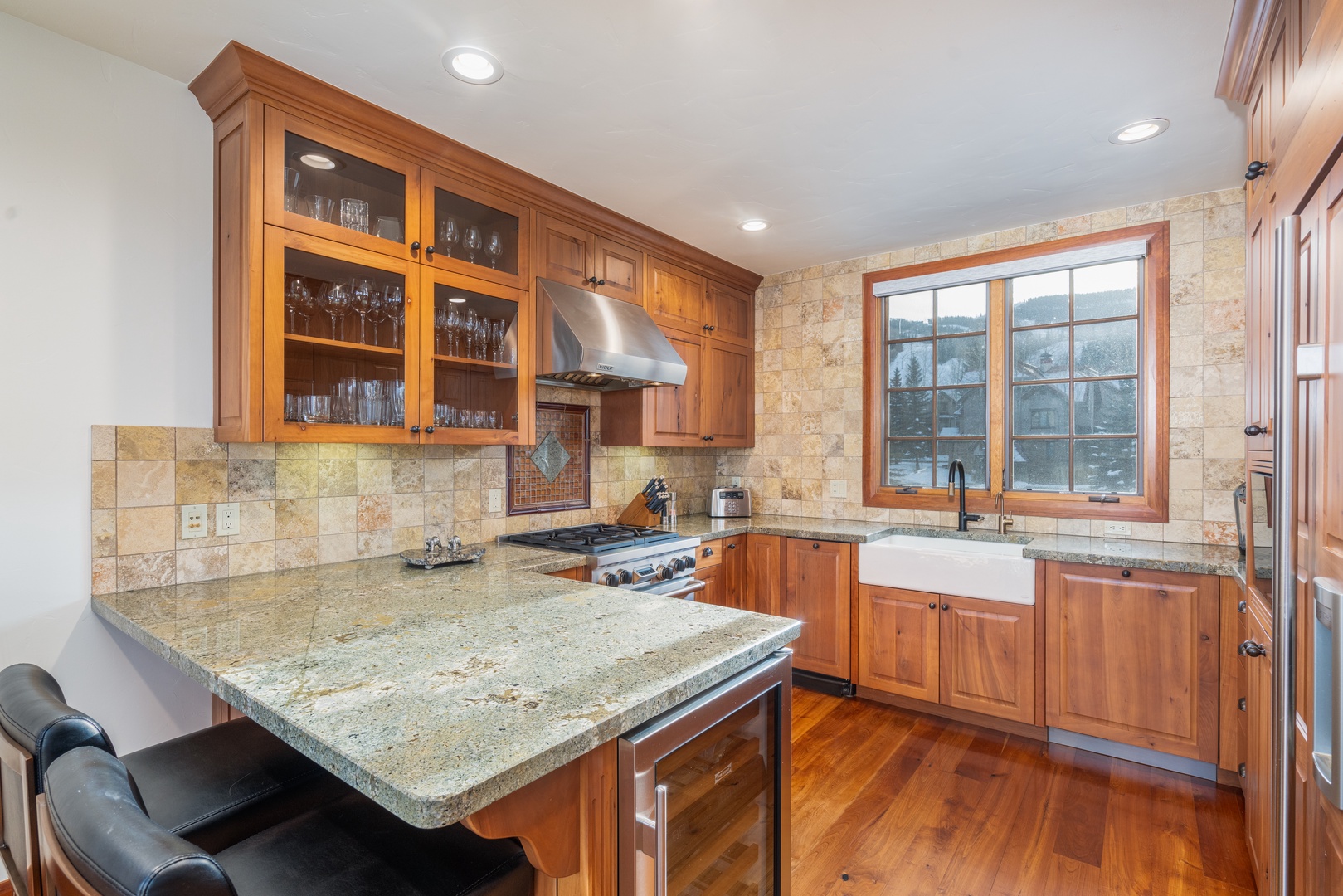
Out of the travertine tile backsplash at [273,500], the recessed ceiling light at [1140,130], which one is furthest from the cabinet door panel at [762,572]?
the recessed ceiling light at [1140,130]

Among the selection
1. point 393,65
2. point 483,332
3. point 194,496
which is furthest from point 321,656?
point 393,65

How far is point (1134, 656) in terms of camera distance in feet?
8.37

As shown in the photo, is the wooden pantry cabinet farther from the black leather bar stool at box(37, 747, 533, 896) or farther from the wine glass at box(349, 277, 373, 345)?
the black leather bar stool at box(37, 747, 533, 896)

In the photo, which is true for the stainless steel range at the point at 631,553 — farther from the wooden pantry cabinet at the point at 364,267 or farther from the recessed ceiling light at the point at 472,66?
the recessed ceiling light at the point at 472,66

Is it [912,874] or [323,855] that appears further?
[912,874]

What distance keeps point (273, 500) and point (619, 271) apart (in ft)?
6.02

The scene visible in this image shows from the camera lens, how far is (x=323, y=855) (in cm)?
104

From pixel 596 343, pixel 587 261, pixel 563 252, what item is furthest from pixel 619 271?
pixel 596 343

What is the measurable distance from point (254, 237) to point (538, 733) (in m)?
1.73

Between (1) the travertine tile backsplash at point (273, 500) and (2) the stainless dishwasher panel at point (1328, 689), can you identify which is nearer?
A: (2) the stainless dishwasher panel at point (1328, 689)

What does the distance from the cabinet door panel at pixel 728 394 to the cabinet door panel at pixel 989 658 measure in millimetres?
1580

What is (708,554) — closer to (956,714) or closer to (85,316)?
(956,714)

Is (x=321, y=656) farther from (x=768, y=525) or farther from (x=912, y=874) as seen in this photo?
(x=768, y=525)

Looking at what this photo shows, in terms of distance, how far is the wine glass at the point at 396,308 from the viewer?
221 cm
